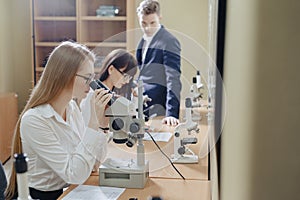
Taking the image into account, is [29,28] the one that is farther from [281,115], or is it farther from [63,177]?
[281,115]

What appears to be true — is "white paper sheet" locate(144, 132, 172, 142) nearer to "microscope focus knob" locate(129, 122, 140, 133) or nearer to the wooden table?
the wooden table

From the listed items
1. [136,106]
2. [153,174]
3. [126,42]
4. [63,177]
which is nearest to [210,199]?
[153,174]

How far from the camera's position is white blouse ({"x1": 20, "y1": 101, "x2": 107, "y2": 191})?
1.75 metres

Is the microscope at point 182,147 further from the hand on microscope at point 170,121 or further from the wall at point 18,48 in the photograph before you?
the wall at point 18,48

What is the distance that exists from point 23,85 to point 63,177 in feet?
11.7

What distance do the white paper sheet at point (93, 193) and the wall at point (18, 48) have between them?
353 cm

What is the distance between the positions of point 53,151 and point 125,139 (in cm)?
30

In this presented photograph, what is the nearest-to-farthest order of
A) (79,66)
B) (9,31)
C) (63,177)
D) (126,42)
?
(63,177)
(79,66)
(126,42)
(9,31)

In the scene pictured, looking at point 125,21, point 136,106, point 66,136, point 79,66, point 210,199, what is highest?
point 125,21

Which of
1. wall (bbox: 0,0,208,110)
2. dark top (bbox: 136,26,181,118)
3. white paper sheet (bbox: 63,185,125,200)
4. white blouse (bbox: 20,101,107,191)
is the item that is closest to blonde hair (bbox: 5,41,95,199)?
white blouse (bbox: 20,101,107,191)

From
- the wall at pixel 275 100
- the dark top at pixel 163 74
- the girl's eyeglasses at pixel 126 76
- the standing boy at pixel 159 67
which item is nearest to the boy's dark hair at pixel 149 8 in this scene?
the standing boy at pixel 159 67

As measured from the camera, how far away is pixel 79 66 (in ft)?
6.13

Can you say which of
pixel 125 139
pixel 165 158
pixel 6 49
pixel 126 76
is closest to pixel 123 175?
pixel 125 139

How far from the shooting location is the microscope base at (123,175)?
1.70 meters
